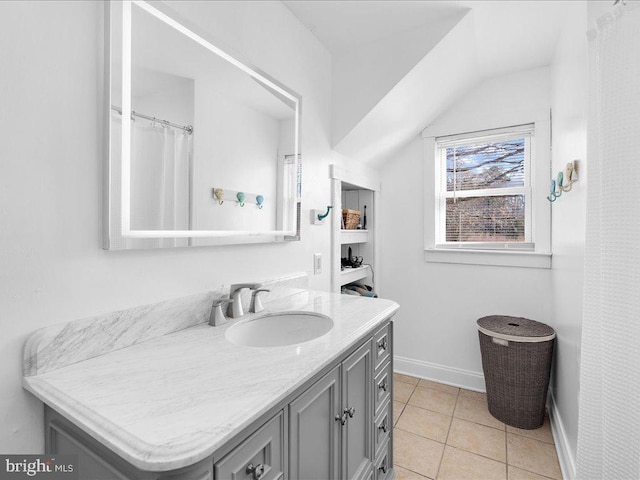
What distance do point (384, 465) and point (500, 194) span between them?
2039 mm

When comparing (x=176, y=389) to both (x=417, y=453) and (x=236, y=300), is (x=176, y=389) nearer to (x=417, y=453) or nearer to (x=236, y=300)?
(x=236, y=300)

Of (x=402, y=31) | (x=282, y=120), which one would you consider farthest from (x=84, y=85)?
(x=402, y=31)

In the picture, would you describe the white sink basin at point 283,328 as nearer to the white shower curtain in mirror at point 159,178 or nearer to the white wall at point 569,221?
the white shower curtain in mirror at point 159,178

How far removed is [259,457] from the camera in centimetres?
74

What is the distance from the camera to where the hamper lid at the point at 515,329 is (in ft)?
6.49

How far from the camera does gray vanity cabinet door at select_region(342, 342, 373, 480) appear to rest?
3.66ft

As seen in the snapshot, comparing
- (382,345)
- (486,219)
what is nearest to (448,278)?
(486,219)

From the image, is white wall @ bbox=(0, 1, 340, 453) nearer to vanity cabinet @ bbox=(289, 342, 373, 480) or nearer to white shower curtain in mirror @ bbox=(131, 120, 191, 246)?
white shower curtain in mirror @ bbox=(131, 120, 191, 246)

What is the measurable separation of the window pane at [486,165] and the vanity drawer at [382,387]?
1740mm

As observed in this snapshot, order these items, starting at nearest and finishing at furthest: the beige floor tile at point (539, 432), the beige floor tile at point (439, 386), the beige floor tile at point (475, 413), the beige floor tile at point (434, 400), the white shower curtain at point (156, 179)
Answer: the white shower curtain at point (156, 179) → the beige floor tile at point (539, 432) → the beige floor tile at point (475, 413) → the beige floor tile at point (434, 400) → the beige floor tile at point (439, 386)

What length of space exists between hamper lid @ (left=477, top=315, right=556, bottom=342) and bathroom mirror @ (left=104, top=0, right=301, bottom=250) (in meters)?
1.55

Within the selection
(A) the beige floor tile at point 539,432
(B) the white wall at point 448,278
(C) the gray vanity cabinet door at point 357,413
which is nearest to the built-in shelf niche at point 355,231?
(B) the white wall at point 448,278

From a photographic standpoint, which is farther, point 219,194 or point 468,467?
point 468,467

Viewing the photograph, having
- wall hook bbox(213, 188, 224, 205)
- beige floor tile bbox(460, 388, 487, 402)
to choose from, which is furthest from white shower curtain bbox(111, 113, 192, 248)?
beige floor tile bbox(460, 388, 487, 402)
